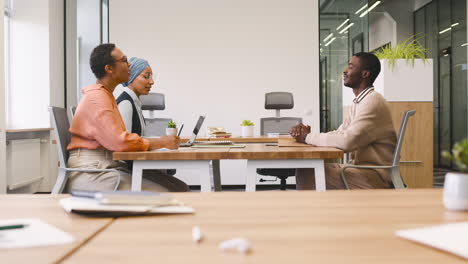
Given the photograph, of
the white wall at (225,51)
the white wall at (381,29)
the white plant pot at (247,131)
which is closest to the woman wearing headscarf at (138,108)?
the white plant pot at (247,131)

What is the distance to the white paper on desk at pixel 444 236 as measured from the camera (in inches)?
28.1

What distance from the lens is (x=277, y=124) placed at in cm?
575

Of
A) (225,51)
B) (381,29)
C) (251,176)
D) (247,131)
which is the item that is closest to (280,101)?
(247,131)

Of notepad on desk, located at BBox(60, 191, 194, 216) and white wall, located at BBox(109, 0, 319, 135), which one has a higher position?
white wall, located at BBox(109, 0, 319, 135)

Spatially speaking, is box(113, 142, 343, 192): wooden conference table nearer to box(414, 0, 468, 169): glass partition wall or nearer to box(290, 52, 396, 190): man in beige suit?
box(290, 52, 396, 190): man in beige suit

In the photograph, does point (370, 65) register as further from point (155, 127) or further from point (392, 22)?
point (392, 22)

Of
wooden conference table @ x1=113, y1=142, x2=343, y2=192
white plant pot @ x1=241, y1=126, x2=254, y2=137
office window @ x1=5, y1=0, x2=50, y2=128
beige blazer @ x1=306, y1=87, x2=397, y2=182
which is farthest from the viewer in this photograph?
office window @ x1=5, y1=0, x2=50, y2=128

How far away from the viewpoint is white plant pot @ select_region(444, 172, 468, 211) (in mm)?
1031

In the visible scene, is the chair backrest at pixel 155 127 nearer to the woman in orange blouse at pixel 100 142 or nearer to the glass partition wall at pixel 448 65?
the woman in orange blouse at pixel 100 142

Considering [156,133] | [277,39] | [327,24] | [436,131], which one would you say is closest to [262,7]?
[277,39]

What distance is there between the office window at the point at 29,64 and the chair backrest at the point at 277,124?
8.95ft

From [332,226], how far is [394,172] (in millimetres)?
2064

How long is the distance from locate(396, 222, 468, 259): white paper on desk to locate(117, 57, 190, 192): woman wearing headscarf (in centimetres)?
232

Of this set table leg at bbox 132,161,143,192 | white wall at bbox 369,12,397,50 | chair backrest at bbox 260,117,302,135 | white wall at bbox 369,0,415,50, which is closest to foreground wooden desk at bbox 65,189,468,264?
table leg at bbox 132,161,143,192
